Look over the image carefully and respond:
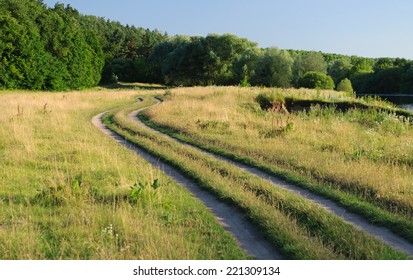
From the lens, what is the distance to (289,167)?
11758 millimetres

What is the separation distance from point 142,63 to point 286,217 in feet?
299

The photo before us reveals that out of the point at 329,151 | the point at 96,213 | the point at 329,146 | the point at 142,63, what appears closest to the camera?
the point at 96,213

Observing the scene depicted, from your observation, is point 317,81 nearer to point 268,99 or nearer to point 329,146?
point 268,99

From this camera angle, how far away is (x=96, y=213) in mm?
7230

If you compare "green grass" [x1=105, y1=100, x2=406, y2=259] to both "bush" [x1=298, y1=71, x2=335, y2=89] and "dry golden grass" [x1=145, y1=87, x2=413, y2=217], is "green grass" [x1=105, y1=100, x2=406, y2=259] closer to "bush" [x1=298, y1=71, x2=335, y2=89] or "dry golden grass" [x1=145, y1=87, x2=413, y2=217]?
"dry golden grass" [x1=145, y1=87, x2=413, y2=217]

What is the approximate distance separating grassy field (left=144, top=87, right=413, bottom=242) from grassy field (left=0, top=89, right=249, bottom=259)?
3.24 metres

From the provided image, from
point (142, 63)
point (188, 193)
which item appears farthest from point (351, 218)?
point (142, 63)

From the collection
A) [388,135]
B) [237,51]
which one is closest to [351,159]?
[388,135]

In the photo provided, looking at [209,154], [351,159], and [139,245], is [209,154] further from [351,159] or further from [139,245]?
[139,245]

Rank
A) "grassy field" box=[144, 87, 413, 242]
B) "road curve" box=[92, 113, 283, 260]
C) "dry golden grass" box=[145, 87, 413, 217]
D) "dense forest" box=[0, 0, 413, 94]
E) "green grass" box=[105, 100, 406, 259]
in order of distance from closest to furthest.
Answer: "green grass" box=[105, 100, 406, 259], "road curve" box=[92, 113, 283, 260], "grassy field" box=[144, 87, 413, 242], "dry golden grass" box=[145, 87, 413, 217], "dense forest" box=[0, 0, 413, 94]

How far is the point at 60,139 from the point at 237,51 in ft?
212

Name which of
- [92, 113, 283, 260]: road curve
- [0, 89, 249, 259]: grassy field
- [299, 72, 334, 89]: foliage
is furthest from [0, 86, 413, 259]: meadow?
[299, 72, 334, 89]: foliage

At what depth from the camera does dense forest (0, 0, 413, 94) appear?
59188mm

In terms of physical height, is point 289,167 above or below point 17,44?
below
